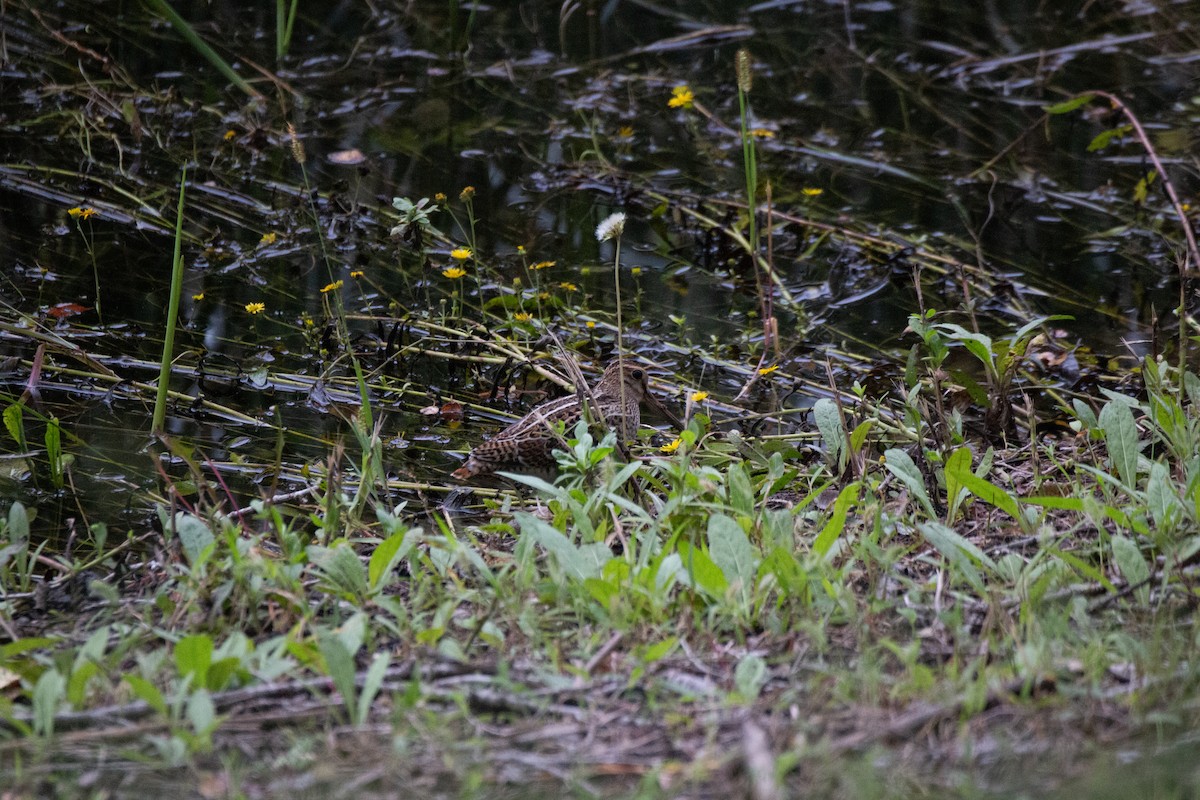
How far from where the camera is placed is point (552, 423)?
416 centimetres

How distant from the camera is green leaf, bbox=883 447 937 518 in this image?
3355mm

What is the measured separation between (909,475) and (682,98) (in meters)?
4.20

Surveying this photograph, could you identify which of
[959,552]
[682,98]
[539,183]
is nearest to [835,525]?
[959,552]

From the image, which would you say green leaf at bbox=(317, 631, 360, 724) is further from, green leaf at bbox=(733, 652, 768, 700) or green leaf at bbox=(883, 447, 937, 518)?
green leaf at bbox=(883, 447, 937, 518)

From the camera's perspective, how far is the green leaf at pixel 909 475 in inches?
132

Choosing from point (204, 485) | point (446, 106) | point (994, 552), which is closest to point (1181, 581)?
point (994, 552)

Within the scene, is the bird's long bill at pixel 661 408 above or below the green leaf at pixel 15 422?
below

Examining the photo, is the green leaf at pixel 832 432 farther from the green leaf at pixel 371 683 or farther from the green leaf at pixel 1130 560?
the green leaf at pixel 371 683

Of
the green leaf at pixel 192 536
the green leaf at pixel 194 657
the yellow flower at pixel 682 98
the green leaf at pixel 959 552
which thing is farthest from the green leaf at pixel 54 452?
the yellow flower at pixel 682 98

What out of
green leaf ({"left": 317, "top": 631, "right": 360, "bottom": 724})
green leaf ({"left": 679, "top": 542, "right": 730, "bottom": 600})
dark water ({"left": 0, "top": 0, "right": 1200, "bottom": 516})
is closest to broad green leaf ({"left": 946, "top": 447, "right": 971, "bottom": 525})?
green leaf ({"left": 679, "top": 542, "right": 730, "bottom": 600})

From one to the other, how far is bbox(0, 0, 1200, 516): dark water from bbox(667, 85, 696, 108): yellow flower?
0.18 metres

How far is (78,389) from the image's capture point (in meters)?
4.94

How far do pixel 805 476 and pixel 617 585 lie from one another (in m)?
1.39

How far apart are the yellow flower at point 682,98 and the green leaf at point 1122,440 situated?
4.11m
